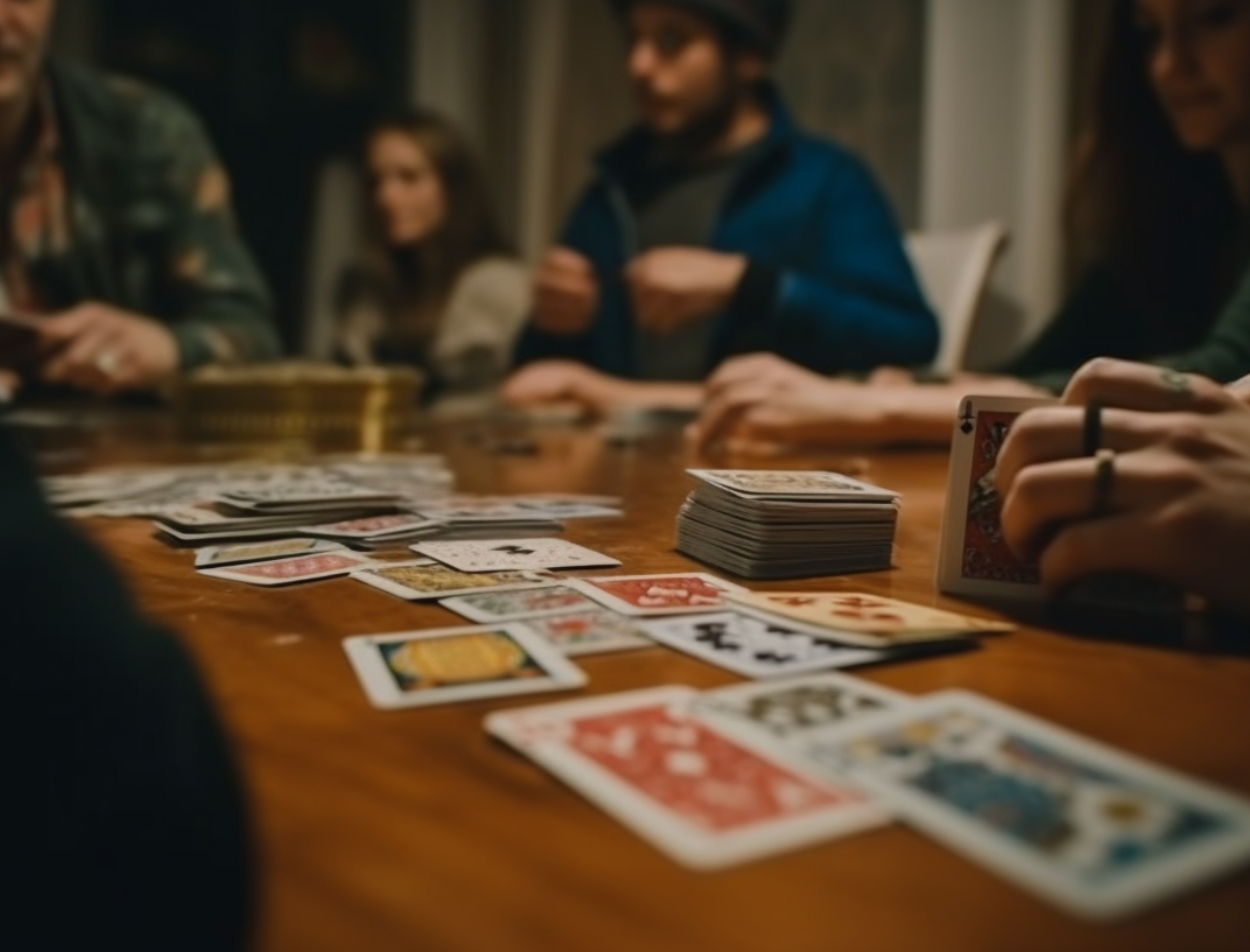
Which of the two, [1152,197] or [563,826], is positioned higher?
[1152,197]

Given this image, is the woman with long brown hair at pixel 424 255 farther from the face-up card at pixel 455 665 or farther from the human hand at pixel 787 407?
the face-up card at pixel 455 665

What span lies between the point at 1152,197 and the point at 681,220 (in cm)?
Answer: 131

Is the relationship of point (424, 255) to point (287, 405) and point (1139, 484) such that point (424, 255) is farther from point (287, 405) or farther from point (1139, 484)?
point (1139, 484)

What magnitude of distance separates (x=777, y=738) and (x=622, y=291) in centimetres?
268

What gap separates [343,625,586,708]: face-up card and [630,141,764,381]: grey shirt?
229 centimetres

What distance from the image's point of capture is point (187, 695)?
0.31m

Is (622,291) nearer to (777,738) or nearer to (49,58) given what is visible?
(49,58)

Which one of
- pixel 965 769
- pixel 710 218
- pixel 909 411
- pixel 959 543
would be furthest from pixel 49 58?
pixel 965 769

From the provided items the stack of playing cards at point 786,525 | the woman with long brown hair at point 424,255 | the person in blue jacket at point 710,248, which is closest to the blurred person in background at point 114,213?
the person in blue jacket at point 710,248

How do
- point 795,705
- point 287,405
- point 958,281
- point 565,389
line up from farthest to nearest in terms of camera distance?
1. point 958,281
2. point 565,389
3. point 287,405
4. point 795,705

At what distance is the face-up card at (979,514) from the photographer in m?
0.74

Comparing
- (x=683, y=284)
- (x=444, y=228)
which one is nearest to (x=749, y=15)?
(x=683, y=284)

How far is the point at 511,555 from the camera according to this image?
0.84m

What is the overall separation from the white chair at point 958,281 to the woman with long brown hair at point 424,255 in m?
1.63
